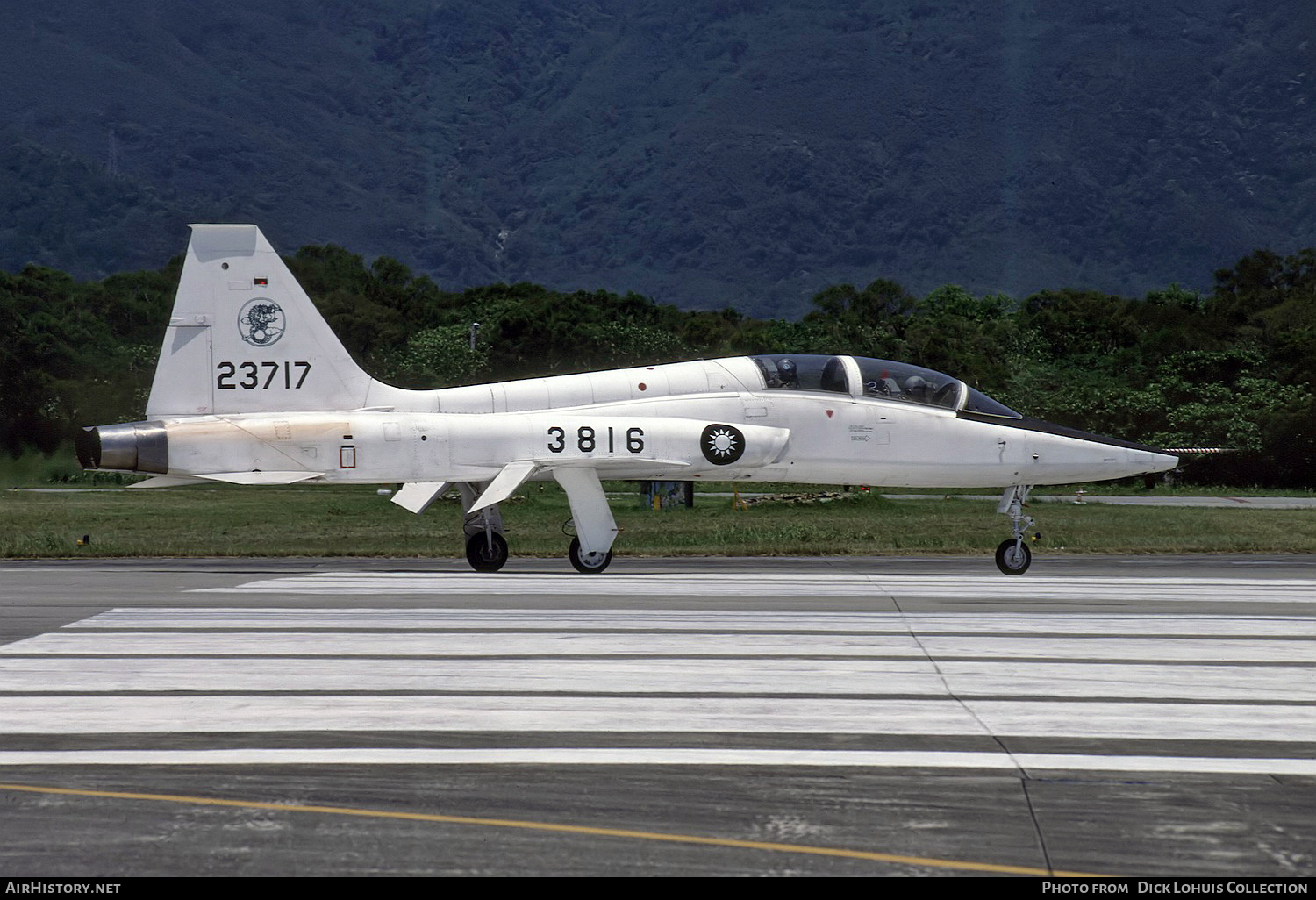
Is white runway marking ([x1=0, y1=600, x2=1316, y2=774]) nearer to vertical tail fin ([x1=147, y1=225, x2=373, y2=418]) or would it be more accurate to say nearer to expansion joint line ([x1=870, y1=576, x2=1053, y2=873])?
expansion joint line ([x1=870, y1=576, x2=1053, y2=873])

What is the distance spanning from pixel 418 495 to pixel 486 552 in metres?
1.26

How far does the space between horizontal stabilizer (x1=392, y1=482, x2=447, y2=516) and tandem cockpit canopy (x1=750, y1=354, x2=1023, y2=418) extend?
4.89 metres

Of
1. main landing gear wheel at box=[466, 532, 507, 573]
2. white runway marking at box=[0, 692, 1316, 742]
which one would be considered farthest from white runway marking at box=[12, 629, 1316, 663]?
main landing gear wheel at box=[466, 532, 507, 573]

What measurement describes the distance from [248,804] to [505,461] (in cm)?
1100

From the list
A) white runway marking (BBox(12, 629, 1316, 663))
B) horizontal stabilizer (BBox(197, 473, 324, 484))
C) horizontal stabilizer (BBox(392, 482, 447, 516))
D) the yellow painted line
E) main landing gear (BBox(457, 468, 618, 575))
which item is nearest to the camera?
the yellow painted line

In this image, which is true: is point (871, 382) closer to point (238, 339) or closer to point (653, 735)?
point (238, 339)

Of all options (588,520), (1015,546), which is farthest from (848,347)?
(588,520)

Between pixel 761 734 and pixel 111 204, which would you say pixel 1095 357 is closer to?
pixel 761 734

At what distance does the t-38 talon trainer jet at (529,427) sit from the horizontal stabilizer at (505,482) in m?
0.04

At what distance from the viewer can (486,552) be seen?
18.7m

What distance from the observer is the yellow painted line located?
5.98 meters

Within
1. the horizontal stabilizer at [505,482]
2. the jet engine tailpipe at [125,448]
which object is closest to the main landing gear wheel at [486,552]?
the horizontal stabilizer at [505,482]

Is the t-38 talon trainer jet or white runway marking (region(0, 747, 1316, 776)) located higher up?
the t-38 talon trainer jet

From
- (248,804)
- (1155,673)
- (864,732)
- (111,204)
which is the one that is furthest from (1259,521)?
(111,204)
